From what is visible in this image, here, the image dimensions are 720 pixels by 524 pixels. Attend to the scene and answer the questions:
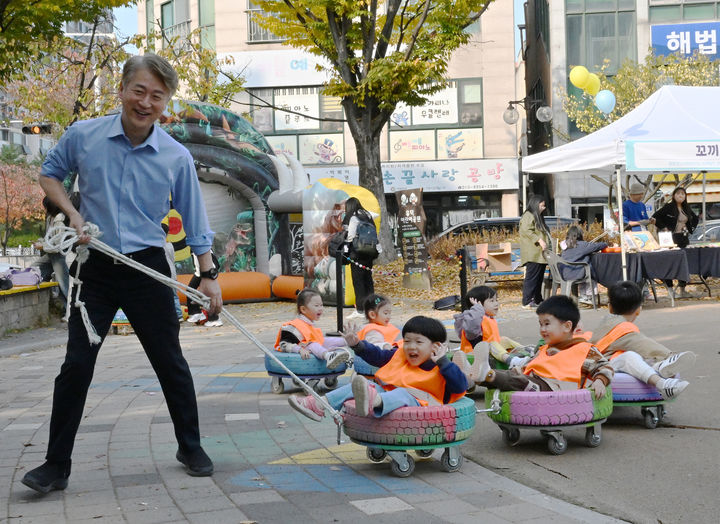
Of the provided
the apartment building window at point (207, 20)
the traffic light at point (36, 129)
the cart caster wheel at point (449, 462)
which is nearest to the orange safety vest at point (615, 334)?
the cart caster wheel at point (449, 462)

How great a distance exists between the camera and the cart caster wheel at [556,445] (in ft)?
16.1

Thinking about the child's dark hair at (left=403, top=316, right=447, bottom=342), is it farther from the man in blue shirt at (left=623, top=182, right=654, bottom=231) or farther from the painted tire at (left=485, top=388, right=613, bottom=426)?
the man in blue shirt at (left=623, top=182, right=654, bottom=231)

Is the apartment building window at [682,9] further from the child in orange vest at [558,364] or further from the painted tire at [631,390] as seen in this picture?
the child in orange vest at [558,364]

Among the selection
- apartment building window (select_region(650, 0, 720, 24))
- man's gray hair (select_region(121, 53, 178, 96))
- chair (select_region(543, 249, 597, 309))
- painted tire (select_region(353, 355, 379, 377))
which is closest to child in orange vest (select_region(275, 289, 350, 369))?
painted tire (select_region(353, 355, 379, 377))

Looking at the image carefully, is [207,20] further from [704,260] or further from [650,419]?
[650,419]

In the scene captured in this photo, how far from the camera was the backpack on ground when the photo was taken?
12.9 meters

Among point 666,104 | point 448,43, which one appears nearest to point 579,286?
point 666,104

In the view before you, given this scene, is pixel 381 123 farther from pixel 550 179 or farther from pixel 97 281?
pixel 550 179

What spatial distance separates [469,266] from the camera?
17250mm

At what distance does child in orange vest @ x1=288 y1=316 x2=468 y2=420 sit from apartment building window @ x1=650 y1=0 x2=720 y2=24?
103 ft

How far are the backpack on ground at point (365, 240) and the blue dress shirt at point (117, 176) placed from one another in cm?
871

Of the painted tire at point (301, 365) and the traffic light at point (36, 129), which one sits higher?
the traffic light at point (36, 129)

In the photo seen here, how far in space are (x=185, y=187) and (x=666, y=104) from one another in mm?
10663

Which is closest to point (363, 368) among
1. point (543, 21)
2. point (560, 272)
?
point (560, 272)
